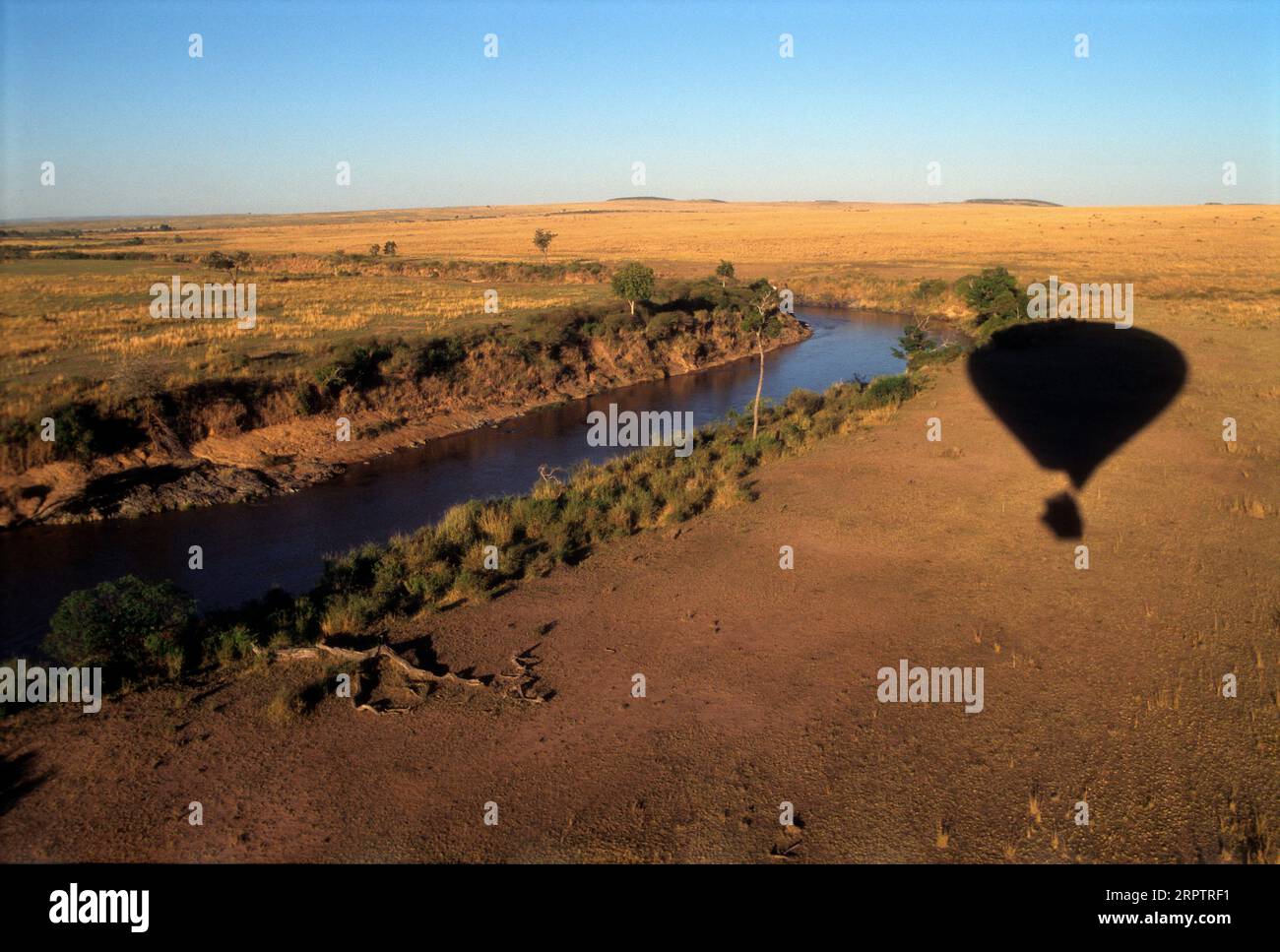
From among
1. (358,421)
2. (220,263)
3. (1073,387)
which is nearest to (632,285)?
(358,421)

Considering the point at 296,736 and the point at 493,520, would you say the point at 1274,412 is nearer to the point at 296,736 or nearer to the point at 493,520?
the point at 493,520

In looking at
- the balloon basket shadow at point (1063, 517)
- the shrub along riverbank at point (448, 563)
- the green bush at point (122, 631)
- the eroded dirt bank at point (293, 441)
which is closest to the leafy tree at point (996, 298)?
the eroded dirt bank at point (293, 441)

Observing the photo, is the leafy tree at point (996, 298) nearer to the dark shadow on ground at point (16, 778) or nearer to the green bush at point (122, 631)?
the green bush at point (122, 631)

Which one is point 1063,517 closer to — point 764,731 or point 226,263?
point 764,731

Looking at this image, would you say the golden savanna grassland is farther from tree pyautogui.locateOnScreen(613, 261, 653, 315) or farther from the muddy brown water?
the muddy brown water

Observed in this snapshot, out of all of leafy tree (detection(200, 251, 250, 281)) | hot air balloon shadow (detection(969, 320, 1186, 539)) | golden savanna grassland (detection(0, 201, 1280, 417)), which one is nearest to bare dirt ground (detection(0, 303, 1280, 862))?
hot air balloon shadow (detection(969, 320, 1186, 539))

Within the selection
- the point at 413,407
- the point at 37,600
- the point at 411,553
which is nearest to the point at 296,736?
the point at 411,553
